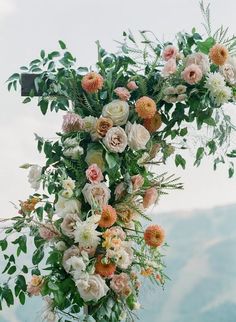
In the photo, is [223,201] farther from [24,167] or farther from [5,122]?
[24,167]

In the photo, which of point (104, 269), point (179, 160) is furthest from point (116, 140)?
point (104, 269)

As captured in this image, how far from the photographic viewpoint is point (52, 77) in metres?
2.20

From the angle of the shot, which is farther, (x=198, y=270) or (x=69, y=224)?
(x=198, y=270)

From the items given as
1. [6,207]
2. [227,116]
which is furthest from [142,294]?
[6,207]

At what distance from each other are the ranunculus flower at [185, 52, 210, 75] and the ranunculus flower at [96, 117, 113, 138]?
323mm

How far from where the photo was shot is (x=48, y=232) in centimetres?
202

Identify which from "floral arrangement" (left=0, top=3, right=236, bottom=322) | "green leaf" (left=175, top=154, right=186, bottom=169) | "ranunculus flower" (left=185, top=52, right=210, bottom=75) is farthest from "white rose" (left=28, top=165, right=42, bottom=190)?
"ranunculus flower" (left=185, top=52, right=210, bottom=75)

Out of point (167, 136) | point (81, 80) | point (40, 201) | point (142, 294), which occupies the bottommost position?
point (142, 294)

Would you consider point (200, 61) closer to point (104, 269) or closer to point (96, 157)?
point (96, 157)

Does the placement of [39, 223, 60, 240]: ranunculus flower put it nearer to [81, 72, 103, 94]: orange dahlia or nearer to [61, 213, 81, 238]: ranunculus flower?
[61, 213, 81, 238]: ranunculus flower

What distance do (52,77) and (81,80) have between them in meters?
0.11

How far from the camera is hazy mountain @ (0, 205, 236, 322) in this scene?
9.97 feet

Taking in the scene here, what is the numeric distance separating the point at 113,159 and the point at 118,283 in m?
0.37

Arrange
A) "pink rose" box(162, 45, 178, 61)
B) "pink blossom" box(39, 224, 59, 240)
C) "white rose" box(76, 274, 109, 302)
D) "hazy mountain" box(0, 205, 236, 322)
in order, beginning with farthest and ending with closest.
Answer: "hazy mountain" box(0, 205, 236, 322) < "pink rose" box(162, 45, 178, 61) < "pink blossom" box(39, 224, 59, 240) < "white rose" box(76, 274, 109, 302)
